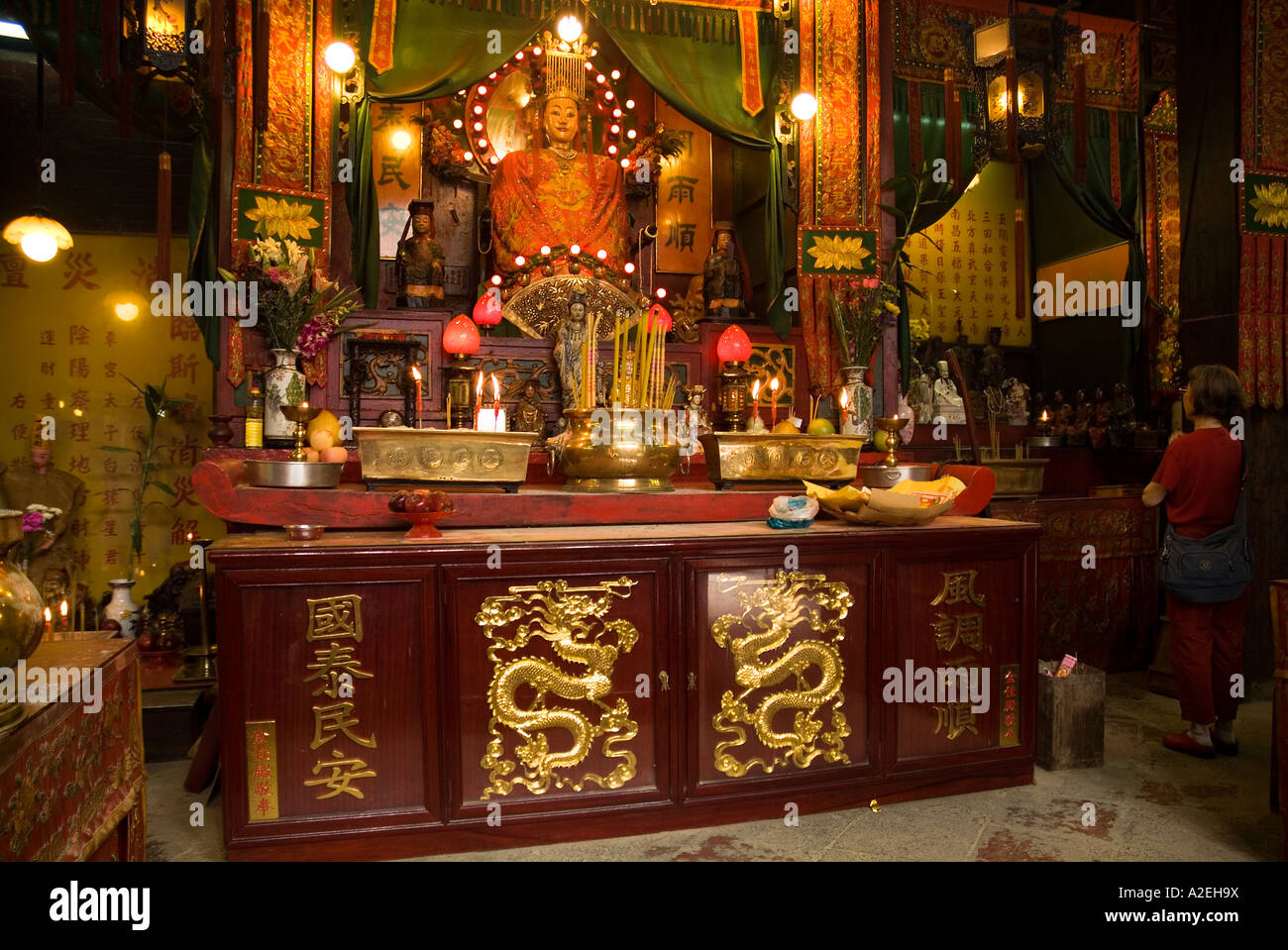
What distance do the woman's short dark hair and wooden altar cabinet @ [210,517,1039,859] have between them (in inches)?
47.0

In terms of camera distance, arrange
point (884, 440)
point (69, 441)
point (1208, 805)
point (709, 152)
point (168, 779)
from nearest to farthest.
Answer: point (1208, 805) → point (168, 779) → point (884, 440) → point (69, 441) → point (709, 152)

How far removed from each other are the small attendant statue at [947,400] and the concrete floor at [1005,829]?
3.31m

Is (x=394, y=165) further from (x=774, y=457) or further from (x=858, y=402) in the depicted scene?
(x=774, y=457)

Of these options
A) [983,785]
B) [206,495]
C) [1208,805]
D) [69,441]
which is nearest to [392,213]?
[69,441]

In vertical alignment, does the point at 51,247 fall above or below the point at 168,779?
above

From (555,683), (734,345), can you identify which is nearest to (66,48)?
(555,683)

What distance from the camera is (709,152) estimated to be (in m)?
6.86

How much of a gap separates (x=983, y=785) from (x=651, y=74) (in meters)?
4.02

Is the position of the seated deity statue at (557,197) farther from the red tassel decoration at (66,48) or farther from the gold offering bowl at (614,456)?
the red tassel decoration at (66,48)

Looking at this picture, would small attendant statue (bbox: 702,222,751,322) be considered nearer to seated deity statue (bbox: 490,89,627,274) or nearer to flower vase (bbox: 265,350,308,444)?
seated deity statue (bbox: 490,89,627,274)

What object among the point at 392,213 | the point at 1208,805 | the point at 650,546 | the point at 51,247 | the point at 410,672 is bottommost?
the point at 1208,805

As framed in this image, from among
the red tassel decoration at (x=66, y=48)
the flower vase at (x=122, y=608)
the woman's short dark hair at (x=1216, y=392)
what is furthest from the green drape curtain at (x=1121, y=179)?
the flower vase at (x=122, y=608)

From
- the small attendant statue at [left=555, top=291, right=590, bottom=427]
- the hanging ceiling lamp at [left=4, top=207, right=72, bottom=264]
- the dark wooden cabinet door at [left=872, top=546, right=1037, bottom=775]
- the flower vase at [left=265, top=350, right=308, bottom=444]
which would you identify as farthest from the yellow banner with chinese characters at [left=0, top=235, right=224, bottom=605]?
the dark wooden cabinet door at [left=872, top=546, right=1037, bottom=775]

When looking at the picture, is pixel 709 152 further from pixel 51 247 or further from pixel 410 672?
pixel 410 672
